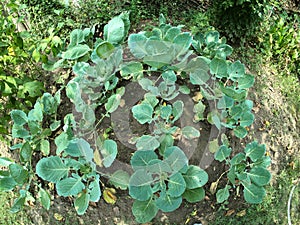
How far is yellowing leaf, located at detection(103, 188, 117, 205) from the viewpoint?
2.20m

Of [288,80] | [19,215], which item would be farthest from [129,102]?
[288,80]

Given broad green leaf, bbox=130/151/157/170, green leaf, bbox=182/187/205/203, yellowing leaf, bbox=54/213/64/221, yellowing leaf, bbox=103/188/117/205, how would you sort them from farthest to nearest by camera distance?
yellowing leaf, bbox=54/213/64/221 → yellowing leaf, bbox=103/188/117/205 → green leaf, bbox=182/187/205/203 → broad green leaf, bbox=130/151/157/170

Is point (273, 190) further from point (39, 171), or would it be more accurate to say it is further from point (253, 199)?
point (39, 171)

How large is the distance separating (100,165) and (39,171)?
0.31 metres

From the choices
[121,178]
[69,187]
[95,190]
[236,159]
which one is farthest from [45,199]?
[236,159]

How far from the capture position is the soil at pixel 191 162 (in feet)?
7.32

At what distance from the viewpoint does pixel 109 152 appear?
6.61 ft

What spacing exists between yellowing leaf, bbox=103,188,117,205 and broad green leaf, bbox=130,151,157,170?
296mm

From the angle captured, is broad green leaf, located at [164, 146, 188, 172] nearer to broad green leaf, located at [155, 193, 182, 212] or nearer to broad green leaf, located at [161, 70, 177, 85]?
broad green leaf, located at [155, 193, 182, 212]

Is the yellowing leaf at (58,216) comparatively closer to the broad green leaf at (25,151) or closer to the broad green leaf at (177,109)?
the broad green leaf at (25,151)

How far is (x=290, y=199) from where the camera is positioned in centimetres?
278

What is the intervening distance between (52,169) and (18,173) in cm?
20

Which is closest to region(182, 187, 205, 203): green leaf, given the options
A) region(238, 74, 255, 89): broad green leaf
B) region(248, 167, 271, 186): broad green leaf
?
region(248, 167, 271, 186): broad green leaf

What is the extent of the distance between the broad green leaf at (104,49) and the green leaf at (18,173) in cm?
72
